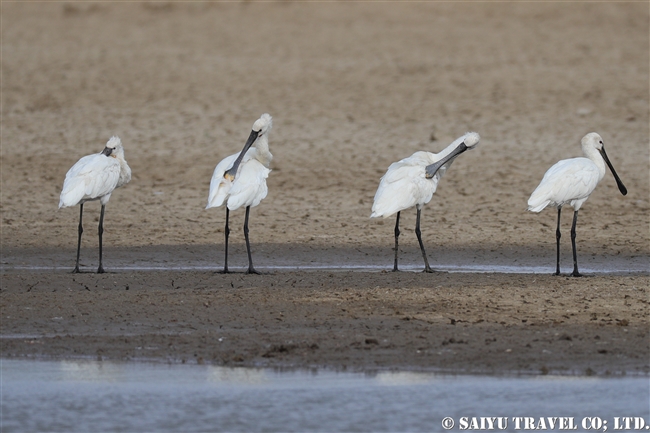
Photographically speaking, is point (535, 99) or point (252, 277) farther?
point (535, 99)

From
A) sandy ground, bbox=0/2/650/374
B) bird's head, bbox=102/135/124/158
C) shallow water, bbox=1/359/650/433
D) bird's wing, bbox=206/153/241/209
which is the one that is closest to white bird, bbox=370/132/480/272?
sandy ground, bbox=0/2/650/374

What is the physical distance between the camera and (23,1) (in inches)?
1003

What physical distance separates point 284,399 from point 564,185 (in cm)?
492

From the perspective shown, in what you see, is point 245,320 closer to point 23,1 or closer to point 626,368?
point 626,368

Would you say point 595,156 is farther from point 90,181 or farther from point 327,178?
point 90,181

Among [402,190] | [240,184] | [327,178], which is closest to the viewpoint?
[402,190]

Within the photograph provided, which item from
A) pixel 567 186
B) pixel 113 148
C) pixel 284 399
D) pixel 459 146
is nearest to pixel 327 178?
pixel 459 146

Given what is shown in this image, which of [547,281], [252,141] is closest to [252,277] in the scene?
[252,141]

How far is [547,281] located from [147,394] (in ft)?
14.4

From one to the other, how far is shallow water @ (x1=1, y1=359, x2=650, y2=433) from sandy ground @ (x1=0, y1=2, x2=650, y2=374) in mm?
290

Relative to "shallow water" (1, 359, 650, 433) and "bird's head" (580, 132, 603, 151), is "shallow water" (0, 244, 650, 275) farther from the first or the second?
"shallow water" (1, 359, 650, 433)

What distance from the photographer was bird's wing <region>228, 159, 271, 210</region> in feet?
35.7

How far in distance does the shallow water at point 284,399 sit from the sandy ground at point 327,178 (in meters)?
0.29

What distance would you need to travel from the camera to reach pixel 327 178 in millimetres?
15523
